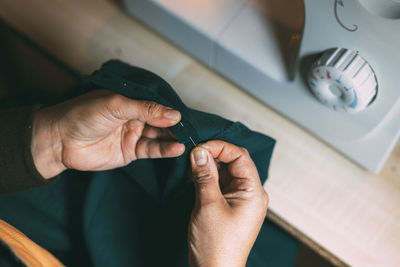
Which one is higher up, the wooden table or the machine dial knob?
the machine dial knob

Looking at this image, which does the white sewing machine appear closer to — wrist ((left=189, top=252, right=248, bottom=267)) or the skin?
the skin

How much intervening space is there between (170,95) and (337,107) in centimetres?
31

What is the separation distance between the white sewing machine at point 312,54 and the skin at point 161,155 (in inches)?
7.8

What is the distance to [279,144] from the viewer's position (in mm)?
965

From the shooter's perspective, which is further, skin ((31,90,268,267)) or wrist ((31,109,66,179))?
wrist ((31,109,66,179))

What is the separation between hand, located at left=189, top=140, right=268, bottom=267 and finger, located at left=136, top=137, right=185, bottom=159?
0.15 feet

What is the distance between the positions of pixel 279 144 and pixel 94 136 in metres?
0.40

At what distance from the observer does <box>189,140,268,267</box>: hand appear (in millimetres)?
729

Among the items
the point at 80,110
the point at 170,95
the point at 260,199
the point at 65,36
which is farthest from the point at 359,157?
the point at 65,36

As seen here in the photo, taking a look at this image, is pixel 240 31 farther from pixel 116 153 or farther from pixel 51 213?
pixel 51 213

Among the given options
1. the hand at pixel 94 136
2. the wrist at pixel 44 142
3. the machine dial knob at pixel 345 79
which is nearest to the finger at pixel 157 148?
the hand at pixel 94 136

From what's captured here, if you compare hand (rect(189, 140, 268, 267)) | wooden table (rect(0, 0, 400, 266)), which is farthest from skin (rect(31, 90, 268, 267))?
wooden table (rect(0, 0, 400, 266))

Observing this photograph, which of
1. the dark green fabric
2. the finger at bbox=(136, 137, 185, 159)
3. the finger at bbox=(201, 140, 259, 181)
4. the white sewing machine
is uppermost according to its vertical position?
the white sewing machine

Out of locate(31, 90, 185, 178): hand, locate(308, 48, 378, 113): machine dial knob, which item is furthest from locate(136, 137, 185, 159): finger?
locate(308, 48, 378, 113): machine dial knob
